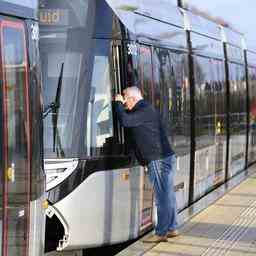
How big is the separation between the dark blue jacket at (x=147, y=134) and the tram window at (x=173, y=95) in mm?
1163

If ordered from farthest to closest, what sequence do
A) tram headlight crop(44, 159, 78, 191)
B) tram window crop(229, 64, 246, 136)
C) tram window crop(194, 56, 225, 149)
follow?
tram window crop(229, 64, 246, 136) < tram window crop(194, 56, 225, 149) < tram headlight crop(44, 159, 78, 191)

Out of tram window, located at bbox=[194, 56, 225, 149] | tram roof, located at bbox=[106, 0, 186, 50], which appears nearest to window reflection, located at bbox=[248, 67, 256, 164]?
tram window, located at bbox=[194, 56, 225, 149]

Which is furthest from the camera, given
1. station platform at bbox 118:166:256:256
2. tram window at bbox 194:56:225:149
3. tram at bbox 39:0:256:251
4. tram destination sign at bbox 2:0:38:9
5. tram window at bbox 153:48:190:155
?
tram window at bbox 194:56:225:149

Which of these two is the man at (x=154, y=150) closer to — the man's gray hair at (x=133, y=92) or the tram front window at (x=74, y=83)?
the man's gray hair at (x=133, y=92)

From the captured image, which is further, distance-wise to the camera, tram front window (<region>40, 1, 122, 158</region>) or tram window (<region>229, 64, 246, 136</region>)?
tram window (<region>229, 64, 246, 136</region>)

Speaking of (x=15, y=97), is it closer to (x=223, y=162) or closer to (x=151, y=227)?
(x=151, y=227)

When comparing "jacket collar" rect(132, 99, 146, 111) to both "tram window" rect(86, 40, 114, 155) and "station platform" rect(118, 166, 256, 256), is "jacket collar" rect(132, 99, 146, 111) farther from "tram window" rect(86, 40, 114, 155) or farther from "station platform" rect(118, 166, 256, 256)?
"station platform" rect(118, 166, 256, 256)

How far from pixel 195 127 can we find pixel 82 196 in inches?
205

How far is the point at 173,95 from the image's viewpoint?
38.9 feet

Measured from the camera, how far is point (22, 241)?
21.5ft

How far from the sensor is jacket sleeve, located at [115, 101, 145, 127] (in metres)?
9.10

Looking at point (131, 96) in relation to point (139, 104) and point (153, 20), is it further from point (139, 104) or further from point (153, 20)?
point (153, 20)

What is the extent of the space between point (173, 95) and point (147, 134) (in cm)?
240

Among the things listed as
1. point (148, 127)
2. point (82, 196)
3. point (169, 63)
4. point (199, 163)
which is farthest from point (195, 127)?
point (82, 196)
